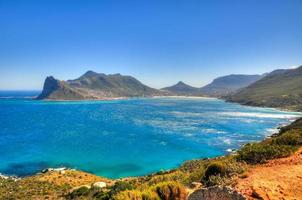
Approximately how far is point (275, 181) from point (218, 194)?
15.9ft

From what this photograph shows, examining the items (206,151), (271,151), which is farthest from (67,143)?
(271,151)

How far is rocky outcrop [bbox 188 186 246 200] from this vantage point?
39.5ft

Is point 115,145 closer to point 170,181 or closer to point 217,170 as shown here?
point 217,170

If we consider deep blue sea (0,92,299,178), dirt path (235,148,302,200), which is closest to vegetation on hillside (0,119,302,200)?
dirt path (235,148,302,200)

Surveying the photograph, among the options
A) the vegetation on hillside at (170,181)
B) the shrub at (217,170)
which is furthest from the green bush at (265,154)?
the shrub at (217,170)

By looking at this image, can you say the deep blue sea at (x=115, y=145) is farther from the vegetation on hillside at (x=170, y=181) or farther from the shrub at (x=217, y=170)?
the shrub at (x=217, y=170)

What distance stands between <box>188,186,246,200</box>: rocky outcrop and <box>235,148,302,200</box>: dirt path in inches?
49.1

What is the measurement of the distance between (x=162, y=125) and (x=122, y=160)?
57.0 meters

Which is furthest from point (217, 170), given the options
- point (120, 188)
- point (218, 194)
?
point (120, 188)

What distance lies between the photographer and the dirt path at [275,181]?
13.4 m

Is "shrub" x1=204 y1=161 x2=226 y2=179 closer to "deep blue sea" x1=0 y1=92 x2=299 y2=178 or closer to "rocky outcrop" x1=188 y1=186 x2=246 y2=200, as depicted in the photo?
"rocky outcrop" x1=188 y1=186 x2=246 y2=200

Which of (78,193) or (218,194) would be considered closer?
(218,194)

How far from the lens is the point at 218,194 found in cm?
1236

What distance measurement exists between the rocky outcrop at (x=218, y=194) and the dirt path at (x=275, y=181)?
1.25 m
